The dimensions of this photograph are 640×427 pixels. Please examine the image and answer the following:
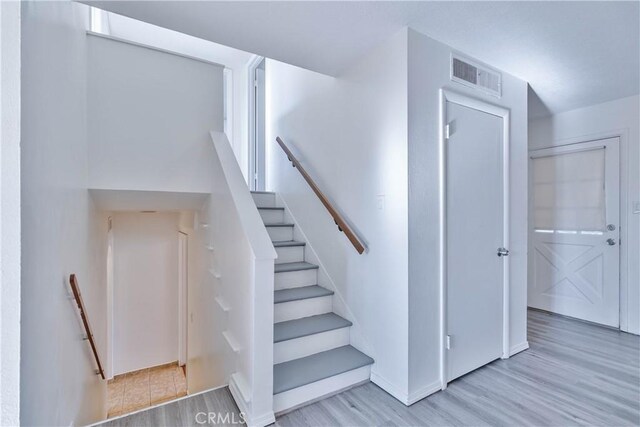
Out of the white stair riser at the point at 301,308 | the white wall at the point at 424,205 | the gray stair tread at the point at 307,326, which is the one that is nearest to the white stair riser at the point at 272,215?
the white stair riser at the point at 301,308

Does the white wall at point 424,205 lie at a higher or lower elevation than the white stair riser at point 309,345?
higher

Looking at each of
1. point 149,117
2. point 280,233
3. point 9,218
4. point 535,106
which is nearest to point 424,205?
point 280,233

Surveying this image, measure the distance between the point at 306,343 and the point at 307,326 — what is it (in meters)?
0.14

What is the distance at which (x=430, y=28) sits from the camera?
6.63ft

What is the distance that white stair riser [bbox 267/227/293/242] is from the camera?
345 cm

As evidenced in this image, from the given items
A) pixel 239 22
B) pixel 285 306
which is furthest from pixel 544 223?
pixel 239 22

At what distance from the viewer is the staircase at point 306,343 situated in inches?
81.1

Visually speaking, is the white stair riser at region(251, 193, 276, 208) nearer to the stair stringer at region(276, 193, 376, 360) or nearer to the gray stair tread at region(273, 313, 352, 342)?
the stair stringer at region(276, 193, 376, 360)

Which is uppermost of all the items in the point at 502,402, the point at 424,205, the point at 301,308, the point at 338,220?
the point at 424,205

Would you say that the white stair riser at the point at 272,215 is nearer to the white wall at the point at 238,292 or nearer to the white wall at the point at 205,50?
the white wall at the point at 238,292

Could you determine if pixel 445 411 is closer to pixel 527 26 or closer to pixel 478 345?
pixel 478 345

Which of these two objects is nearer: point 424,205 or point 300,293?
point 424,205

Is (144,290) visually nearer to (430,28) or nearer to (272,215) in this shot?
(272,215)

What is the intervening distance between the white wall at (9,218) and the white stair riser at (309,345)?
60.1 inches
